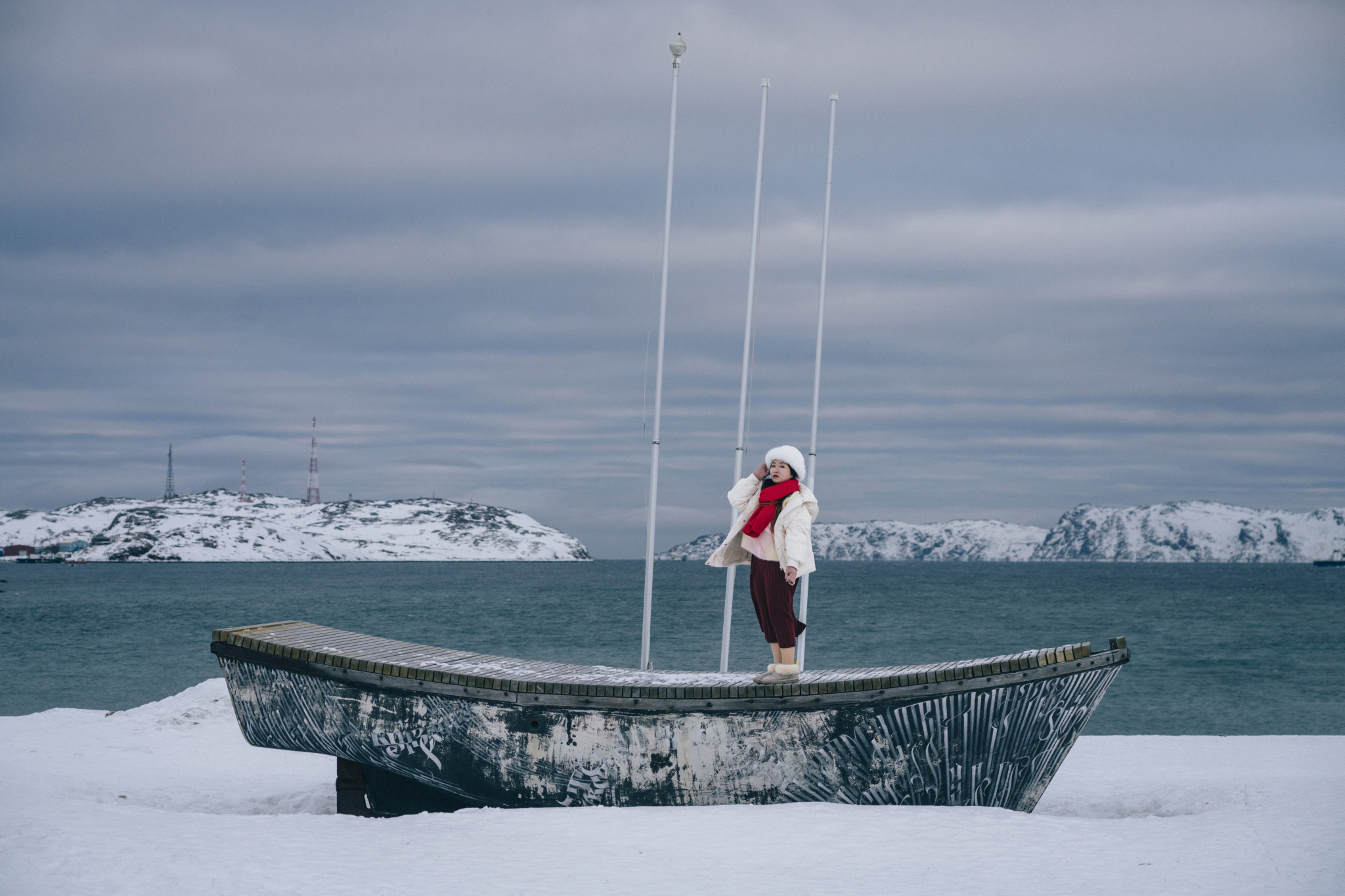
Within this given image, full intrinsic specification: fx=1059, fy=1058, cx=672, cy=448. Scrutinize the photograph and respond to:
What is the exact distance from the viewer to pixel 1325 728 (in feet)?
74.5

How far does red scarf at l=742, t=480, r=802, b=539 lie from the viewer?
7941 mm

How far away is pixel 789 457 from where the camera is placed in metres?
8.06

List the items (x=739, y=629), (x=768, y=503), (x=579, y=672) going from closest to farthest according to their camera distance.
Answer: (x=768, y=503)
(x=579, y=672)
(x=739, y=629)

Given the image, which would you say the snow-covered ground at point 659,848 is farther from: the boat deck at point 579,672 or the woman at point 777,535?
the woman at point 777,535

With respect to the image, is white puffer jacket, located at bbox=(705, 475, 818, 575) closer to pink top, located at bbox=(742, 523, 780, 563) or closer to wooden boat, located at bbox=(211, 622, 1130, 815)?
pink top, located at bbox=(742, 523, 780, 563)

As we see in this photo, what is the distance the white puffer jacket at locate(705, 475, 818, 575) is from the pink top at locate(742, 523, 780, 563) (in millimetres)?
30

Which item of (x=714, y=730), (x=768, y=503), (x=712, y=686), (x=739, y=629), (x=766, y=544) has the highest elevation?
(x=768, y=503)

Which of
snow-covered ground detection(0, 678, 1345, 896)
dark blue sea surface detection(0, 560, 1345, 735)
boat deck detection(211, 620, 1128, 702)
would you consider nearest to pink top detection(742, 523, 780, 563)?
boat deck detection(211, 620, 1128, 702)

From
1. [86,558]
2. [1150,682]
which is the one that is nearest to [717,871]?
[1150,682]

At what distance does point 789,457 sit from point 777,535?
2.00 ft

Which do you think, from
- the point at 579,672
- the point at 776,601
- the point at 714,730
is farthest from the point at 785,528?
the point at 579,672

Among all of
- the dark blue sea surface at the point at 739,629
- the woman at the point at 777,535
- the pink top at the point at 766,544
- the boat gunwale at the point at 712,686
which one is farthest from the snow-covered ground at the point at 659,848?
the dark blue sea surface at the point at 739,629

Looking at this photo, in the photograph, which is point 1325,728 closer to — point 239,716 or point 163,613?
point 239,716

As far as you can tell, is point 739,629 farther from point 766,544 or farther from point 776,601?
point 766,544
